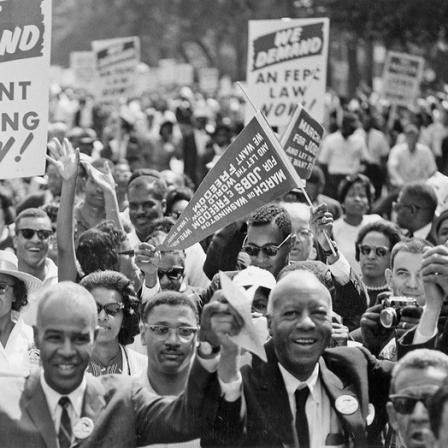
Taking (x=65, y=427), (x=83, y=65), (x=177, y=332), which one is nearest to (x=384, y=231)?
(x=177, y=332)

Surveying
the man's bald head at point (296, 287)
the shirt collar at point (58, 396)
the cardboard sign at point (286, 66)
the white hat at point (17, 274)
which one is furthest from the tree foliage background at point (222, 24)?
the shirt collar at point (58, 396)

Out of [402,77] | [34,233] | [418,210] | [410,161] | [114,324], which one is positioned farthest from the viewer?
[402,77]

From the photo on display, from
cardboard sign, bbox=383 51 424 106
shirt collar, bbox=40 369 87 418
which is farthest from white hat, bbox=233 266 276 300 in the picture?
cardboard sign, bbox=383 51 424 106

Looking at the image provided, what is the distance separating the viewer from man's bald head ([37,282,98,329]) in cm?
525

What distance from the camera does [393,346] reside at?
6465 mm

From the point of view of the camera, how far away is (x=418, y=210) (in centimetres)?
1056

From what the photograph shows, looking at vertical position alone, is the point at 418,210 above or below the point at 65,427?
above

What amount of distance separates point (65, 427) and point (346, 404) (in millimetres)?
1025

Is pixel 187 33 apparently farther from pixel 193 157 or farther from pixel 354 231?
pixel 354 231

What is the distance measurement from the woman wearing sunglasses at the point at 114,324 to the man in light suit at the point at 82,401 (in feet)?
4.62

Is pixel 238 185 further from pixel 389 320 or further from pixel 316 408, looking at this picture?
pixel 316 408

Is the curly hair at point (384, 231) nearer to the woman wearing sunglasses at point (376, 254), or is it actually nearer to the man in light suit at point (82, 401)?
the woman wearing sunglasses at point (376, 254)

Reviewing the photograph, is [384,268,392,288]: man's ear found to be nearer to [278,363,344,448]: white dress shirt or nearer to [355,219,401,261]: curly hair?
[355,219,401,261]: curly hair

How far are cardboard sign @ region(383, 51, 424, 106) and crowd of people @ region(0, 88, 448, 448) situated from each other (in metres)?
12.6
